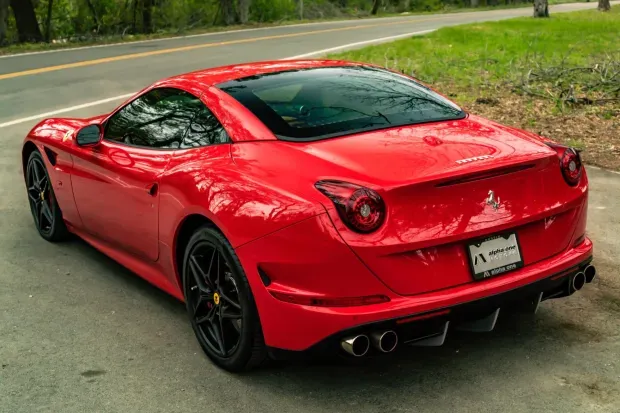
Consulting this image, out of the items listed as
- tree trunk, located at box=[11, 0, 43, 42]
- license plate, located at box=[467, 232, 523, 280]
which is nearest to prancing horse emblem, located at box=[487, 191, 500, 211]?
license plate, located at box=[467, 232, 523, 280]

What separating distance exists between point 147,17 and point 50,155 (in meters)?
28.4

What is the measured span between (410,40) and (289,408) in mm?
17631

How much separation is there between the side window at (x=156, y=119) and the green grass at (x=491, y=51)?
7581 millimetres

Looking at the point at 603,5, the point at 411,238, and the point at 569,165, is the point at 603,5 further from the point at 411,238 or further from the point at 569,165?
the point at 411,238

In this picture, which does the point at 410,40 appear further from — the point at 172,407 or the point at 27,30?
the point at 172,407

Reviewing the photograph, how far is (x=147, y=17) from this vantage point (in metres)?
33.6

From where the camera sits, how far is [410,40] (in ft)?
67.9

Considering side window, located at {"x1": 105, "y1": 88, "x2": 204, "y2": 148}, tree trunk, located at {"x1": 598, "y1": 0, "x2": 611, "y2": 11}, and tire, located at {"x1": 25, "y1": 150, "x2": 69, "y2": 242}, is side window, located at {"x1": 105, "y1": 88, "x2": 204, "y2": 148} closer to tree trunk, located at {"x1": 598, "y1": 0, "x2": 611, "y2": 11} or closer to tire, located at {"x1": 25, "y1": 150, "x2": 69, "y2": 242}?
tire, located at {"x1": 25, "y1": 150, "x2": 69, "y2": 242}

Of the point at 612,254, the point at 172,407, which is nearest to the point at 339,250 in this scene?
the point at 172,407

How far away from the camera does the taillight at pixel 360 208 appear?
12.1ft

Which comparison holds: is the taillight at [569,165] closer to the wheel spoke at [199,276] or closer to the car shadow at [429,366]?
the car shadow at [429,366]

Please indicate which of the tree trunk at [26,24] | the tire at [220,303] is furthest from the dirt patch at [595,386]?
the tree trunk at [26,24]

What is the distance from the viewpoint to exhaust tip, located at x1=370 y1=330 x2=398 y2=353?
3715mm

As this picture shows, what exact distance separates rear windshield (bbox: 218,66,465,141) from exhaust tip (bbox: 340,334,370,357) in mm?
1099
